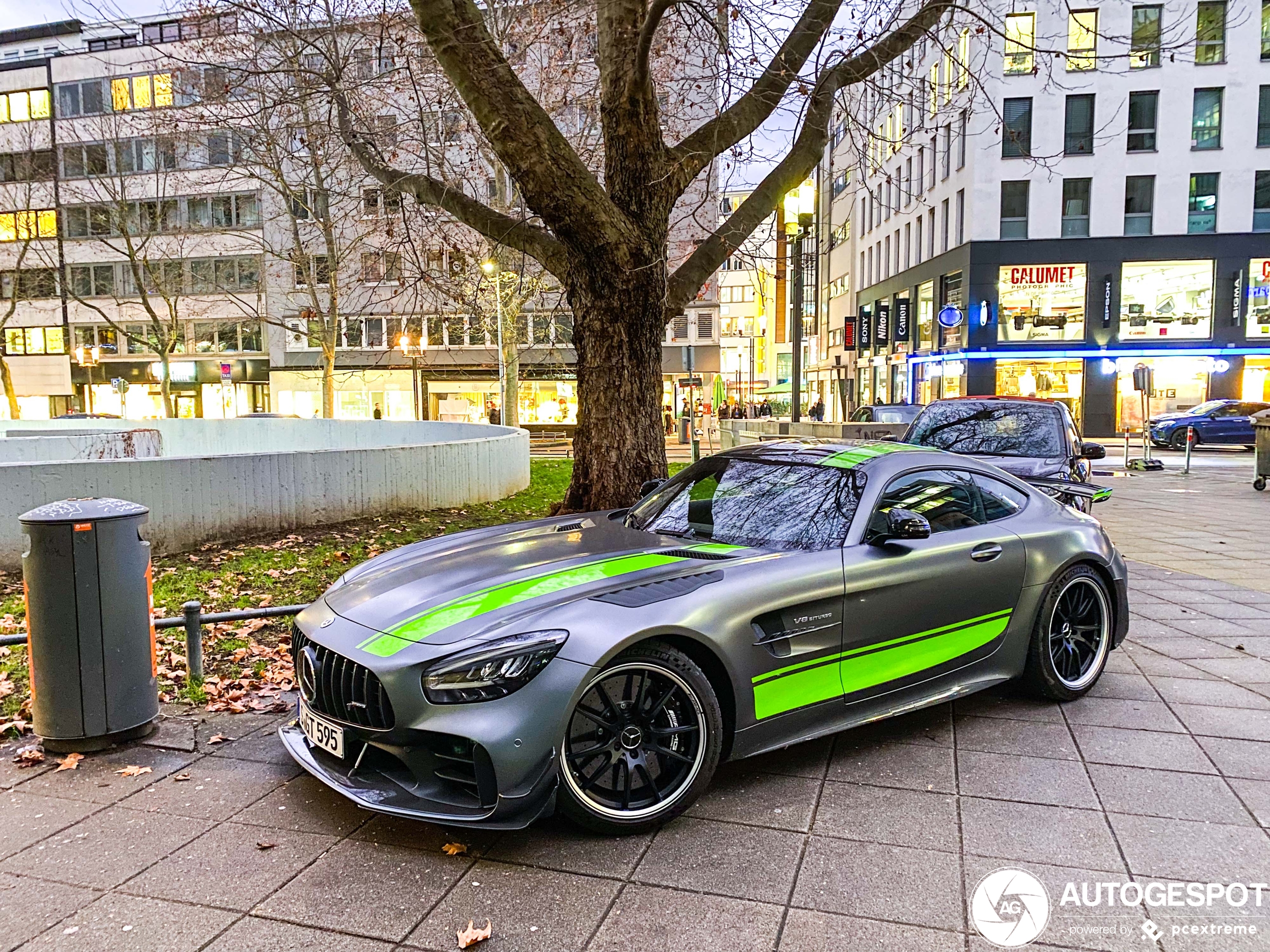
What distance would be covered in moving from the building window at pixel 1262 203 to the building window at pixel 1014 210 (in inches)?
331

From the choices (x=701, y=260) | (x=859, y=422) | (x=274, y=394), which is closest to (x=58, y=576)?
(x=701, y=260)

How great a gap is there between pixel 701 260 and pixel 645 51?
2.75 metres

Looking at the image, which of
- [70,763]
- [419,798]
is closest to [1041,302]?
[419,798]

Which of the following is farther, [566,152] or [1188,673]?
[566,152]

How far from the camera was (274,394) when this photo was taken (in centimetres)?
4891

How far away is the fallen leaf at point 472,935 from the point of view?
2615 millimetres

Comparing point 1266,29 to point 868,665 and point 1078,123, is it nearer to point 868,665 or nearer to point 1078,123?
point 1078,123

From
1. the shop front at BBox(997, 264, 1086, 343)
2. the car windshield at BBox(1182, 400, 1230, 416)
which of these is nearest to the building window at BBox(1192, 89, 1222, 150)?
the shop front at BBox(997, 264, 1086, 343)

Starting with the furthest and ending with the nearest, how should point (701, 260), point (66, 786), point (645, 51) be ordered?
1. point (701, 260)
2. point (645, 51)
3. point (66, 786)

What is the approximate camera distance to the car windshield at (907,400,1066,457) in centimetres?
967

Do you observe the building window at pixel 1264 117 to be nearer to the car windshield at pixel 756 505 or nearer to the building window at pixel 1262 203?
the building window at pixel 1262 203

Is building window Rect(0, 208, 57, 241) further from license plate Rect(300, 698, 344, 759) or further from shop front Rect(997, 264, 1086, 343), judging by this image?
license plate Rect(300, 698, 344, 759)

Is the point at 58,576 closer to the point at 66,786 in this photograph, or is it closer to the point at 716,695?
the point at 66,786

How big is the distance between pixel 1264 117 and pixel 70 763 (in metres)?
43.6
